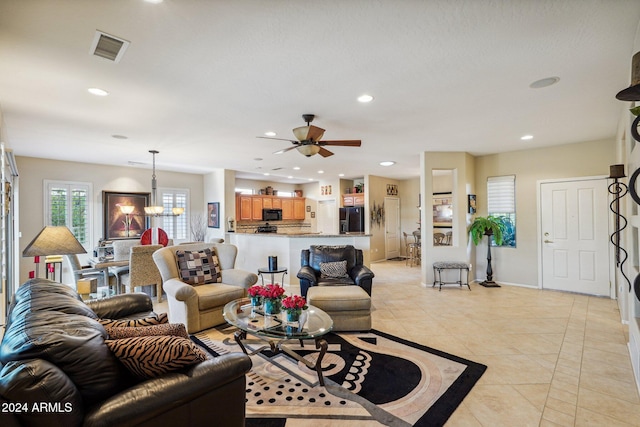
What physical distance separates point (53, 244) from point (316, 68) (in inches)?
117

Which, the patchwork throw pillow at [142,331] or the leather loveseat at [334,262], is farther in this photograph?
the leather loveseat at [334,262]

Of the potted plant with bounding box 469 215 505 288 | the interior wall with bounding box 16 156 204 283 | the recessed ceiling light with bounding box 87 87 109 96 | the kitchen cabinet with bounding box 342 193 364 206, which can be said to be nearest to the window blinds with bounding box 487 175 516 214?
the potted plant with bounding box 469 215 505 288

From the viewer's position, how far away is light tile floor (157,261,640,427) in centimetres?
207

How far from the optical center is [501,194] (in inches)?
230

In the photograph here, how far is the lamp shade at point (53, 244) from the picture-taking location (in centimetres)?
284

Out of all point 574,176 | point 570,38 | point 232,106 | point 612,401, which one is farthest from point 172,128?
point 574,176

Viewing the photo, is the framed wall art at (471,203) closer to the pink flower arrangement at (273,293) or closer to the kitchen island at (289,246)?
the kitchen island at (289,246)

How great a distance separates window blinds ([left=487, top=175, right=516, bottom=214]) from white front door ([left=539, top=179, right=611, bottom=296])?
46 centimetres

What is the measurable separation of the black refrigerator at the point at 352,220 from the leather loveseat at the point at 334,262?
13.0 ft

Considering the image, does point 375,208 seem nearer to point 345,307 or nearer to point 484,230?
point 484,230

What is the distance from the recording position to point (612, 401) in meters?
2.17

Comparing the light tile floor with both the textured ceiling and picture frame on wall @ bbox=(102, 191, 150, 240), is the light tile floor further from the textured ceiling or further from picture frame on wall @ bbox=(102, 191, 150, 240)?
picture frame on wall @ bbox=(102, 191, 150, 240)

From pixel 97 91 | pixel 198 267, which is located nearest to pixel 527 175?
pixel 198 267

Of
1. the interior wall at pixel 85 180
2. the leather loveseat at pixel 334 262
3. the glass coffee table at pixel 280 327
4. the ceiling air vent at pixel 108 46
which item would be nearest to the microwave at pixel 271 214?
the interior wall at pixel 85 180
